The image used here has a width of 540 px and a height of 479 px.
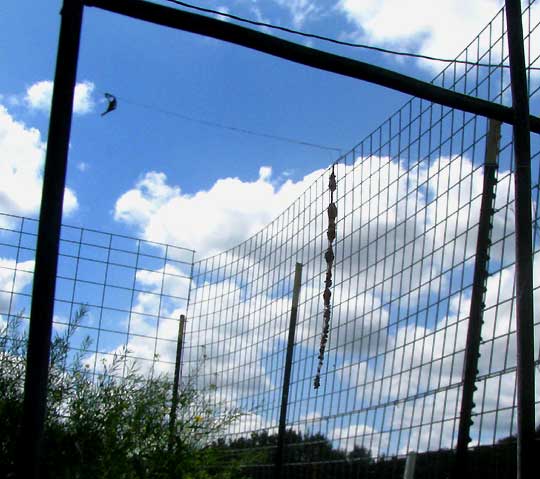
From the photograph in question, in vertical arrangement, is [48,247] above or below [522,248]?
below

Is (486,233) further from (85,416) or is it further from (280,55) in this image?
(85,416)

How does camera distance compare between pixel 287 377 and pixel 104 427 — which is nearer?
pixel 104 427

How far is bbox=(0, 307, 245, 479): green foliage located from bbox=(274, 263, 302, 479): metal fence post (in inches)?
137

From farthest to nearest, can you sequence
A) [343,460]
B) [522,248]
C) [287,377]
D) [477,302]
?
[287,377] → [343,460] → [477,302] → [522,248]

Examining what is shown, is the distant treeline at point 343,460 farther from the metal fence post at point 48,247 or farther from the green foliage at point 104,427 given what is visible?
the metal fence post at point 48,247

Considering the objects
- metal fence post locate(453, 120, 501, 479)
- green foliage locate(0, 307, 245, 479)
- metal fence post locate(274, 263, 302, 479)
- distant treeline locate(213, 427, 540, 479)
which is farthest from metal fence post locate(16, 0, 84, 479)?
metal fence post locate(274, 263, 302, 479)

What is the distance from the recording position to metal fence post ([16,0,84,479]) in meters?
5.00

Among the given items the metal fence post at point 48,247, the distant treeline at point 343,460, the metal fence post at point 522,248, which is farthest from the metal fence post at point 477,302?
the metal fence post at point 48,247

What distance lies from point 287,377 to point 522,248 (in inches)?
202

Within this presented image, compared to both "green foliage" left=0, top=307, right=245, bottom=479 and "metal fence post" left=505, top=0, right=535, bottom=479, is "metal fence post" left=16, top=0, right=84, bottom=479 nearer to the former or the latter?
"green foliage" left=0, top=307, right=245, bottom=479

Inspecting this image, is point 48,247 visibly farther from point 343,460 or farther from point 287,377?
point 287,377

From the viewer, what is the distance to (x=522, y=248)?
6723mm

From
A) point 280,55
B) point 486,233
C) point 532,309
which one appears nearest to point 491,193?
point 486,233

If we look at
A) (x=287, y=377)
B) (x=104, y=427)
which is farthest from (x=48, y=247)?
(x=287, y=377)
